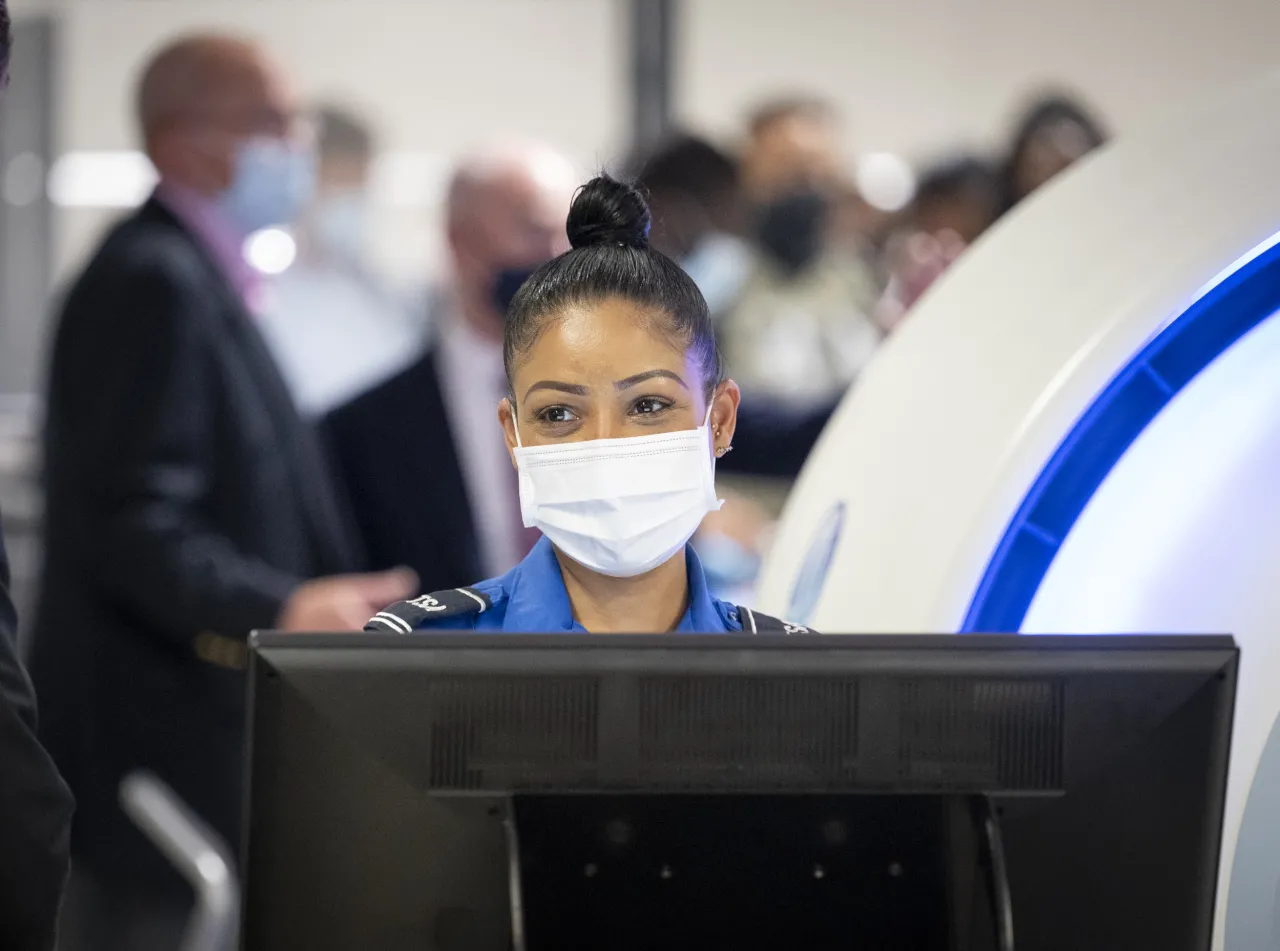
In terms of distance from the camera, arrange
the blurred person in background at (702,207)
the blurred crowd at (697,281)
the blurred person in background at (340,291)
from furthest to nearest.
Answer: the blurred person in background at (340,291) < the blurred person in background at (702,207) < the blurred crowd at (697,281)

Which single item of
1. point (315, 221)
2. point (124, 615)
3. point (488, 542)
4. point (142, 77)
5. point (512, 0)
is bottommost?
point (124, 615)

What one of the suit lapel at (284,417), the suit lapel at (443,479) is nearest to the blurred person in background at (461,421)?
the suit lapel at (443,479)

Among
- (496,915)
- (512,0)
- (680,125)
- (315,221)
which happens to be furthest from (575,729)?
(512,0)

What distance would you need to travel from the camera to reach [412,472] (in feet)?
9.71

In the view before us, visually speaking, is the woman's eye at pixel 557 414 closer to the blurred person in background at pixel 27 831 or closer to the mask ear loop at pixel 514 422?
the mask ear loop at pixel 514 422

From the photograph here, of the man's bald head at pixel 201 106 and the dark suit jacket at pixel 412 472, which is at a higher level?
Answer: the man's bald head at pixel 201 106

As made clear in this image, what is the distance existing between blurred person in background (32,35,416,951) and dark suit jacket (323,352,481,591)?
165mm

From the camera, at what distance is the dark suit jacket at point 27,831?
92cm

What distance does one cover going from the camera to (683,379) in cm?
117

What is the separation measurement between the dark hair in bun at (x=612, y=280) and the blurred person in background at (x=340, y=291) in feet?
13.3

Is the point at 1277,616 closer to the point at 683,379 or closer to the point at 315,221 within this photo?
the point at 683,379

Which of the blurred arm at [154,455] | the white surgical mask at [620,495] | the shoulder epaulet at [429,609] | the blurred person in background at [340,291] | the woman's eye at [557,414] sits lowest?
the shoulder epaulet at [429,609]

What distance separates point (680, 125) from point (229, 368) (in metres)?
2.57

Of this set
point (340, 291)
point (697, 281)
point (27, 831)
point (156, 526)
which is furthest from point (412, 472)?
point (340, 291)
